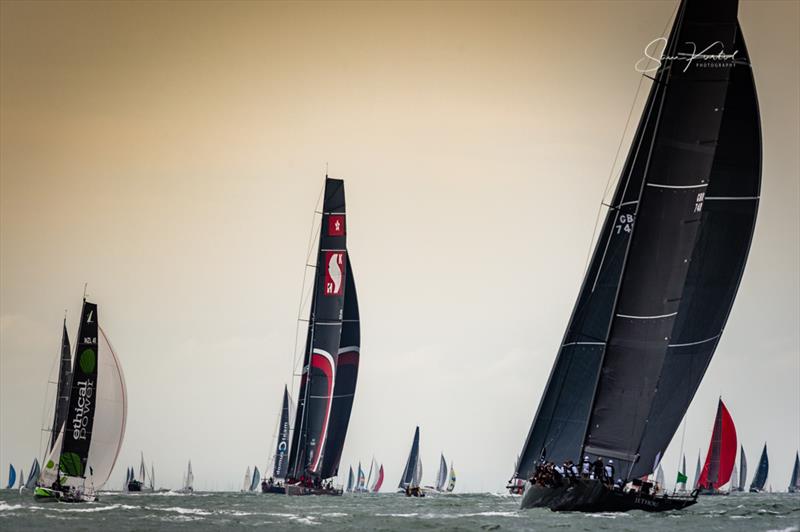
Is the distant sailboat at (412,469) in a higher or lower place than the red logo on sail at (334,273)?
lower

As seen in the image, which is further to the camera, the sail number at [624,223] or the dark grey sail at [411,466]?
the dark grey sail at [411,466]

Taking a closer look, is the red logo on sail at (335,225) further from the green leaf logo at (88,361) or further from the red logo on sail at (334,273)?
the green leaf logo at (88,361)

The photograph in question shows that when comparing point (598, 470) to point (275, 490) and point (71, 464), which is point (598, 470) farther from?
point (275, 490)

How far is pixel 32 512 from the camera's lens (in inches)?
1442

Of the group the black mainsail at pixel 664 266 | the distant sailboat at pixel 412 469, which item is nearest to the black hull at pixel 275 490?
the black mainsail at pixel 664 266

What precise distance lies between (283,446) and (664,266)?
38.3 meters

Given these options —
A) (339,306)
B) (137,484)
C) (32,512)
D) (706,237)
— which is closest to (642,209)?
(706,237)

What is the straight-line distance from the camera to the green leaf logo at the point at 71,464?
4100cm

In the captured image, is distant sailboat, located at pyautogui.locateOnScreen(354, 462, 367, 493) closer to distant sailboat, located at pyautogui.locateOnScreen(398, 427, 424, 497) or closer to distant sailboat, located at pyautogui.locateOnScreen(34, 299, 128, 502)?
distant sailboat, located at pyautogui.locateOnScreen(398, 427, 424, 497)

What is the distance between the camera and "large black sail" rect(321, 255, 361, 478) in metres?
51.4

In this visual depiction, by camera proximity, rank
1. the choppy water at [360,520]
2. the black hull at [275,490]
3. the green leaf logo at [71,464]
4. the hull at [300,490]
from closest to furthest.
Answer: the choppy water at [360,520]
the green leaf logo at [71,464]
the hull at [300,490]
the black hull at [275,490]

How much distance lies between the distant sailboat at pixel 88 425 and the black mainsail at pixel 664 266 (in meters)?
15.6

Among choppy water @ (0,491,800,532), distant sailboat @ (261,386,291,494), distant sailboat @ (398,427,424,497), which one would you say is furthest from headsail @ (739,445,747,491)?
choppy water @ (0,491,800,532)

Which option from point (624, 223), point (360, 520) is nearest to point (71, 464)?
point (360, 520)
